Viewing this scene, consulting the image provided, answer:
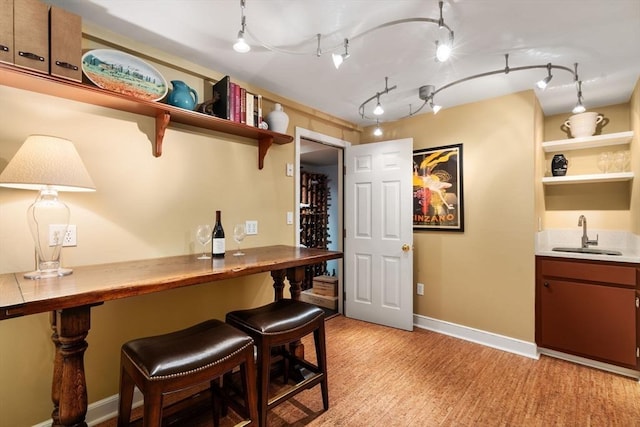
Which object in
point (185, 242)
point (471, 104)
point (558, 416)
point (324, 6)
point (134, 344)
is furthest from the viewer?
point (471, 104)

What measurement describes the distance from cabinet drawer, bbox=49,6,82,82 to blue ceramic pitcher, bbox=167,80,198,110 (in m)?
0.49

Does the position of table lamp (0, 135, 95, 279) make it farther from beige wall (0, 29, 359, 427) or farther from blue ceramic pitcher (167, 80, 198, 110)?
blue ceramic pitcher (167, 80, 198, 110)

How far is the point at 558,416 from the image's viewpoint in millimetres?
1786

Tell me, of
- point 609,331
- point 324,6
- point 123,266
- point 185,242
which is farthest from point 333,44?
point 609,331

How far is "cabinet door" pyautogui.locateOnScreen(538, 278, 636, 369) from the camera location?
7.29 ft

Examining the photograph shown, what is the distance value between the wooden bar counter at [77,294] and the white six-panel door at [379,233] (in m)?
1.87

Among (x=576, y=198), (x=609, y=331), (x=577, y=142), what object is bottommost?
(x=609, y=331)

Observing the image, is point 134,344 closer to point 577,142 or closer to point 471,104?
point 471,104

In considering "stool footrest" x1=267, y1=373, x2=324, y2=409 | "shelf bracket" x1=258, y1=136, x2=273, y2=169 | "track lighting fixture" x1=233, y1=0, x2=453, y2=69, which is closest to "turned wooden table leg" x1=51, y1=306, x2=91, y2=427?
"stool footrest" x1=267, y1=373, x2=324, y2=409

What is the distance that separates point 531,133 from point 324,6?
210 cm

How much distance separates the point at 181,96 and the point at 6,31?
2.55 ft

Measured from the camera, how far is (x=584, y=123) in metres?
2.66

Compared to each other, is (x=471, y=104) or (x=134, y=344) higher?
(x=471, y=104)

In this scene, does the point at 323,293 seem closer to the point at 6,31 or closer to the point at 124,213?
the point at 124,213
